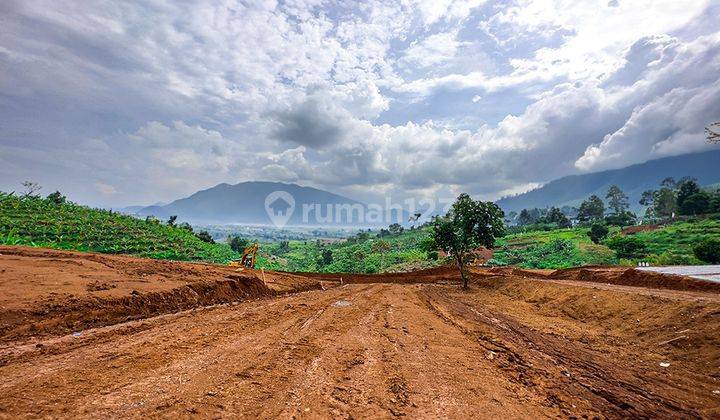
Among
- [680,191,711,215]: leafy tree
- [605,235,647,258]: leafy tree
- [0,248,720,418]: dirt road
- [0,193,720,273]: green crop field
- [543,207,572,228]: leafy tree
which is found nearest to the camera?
[0,248,720,418]: dirt road

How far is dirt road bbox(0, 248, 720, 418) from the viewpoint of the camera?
4266mm

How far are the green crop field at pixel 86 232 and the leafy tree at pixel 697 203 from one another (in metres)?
78.7

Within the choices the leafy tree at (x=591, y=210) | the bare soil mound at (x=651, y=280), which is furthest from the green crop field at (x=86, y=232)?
the leafy tree at (x=591, y=210)

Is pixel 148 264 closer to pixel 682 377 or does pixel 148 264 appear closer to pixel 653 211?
pixel 682 377

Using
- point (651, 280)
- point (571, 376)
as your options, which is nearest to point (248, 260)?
point (571, 376)

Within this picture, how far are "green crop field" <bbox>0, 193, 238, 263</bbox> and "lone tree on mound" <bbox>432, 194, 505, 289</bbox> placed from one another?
26484mm

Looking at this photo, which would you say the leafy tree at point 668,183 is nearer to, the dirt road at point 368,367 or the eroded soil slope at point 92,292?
the dirt road at point 368,367

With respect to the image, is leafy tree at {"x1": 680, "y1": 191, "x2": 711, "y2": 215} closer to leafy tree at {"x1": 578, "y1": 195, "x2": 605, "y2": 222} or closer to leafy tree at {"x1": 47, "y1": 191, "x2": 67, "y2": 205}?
leafy tree at {"x1": 578, "y1": 195, "x2": 605, "y2": 222}

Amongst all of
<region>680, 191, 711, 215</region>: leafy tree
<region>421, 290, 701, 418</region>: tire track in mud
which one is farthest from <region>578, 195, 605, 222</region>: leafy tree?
<region>421, 290, 701, 418</region>: tire track in mud

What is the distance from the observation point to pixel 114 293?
9992 millimetres

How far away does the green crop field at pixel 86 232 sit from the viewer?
28.9 m

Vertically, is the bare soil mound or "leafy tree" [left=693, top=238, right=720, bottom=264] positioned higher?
"leafy tree" [left=693, top=238, right=720, bottom=264]

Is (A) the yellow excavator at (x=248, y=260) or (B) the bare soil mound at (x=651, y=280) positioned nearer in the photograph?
(B) the bare soil mound at (x=651, y=280)

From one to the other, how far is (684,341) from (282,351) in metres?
9.28
